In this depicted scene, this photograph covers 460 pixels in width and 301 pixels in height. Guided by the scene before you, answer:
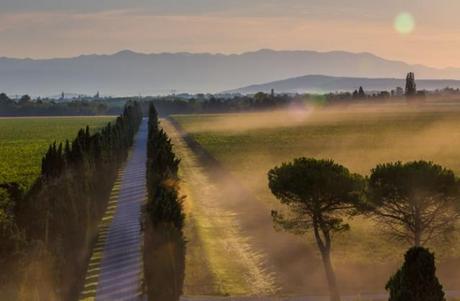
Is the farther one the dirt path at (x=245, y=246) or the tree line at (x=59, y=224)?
the dirt path at (x=245, y=246)

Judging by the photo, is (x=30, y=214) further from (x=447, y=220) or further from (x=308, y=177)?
(x=447, y=220)

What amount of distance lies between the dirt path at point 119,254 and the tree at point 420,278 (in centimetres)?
1202

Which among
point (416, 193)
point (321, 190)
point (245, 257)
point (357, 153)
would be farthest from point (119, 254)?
point (357, 153)

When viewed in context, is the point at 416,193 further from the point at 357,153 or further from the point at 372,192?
the point at 357,153

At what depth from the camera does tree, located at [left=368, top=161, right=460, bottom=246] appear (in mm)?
22562

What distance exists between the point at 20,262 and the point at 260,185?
30.9 meters

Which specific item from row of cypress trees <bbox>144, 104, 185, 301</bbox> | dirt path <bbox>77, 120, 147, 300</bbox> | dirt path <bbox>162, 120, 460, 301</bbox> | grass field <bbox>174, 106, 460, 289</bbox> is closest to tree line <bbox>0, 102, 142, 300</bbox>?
dirt path <bbox>77, 120, 147, 300</bbox>

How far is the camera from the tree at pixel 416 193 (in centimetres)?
2256

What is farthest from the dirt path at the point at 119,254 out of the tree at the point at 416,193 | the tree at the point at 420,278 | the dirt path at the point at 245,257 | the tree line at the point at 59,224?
the tree at the point at 420,278

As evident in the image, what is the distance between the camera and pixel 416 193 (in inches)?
896

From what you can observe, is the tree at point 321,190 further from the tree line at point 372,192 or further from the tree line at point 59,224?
the tree line at point 59,224

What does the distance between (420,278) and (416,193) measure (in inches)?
323

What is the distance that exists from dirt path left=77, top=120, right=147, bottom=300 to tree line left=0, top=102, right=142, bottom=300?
0.59 meters

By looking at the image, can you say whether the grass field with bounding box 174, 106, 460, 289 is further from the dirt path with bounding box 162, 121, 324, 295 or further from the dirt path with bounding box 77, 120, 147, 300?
the dirt path with bounding box 77, 120, 147, 300
